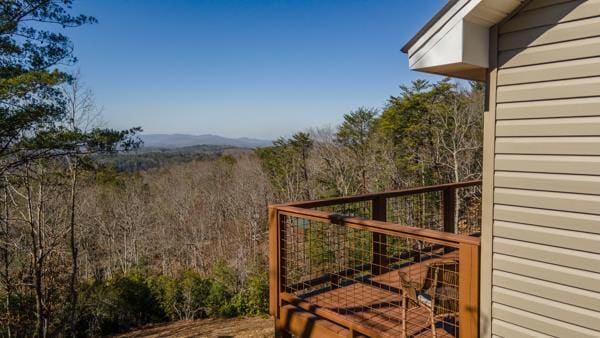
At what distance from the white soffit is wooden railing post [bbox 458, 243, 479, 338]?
1.31 metres

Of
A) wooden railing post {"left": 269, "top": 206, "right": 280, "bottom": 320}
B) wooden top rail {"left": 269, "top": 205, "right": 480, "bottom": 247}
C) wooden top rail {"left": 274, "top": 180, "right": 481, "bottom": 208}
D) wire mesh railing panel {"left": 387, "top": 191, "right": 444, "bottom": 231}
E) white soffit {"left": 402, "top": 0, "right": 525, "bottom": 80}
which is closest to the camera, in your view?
white soffit {"left": 402, "top": 0, "right": 525, "bottom": 80}

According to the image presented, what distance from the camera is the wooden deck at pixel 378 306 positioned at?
3.23 meters

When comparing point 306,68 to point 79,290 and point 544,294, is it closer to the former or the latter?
point 79,290

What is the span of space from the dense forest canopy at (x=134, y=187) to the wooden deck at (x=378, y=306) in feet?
25.8

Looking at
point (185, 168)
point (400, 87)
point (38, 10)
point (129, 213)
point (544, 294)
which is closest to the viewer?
point (544, 294)

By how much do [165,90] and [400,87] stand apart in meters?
19.5

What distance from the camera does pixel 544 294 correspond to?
2426mm

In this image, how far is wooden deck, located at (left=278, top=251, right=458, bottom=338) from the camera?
323 centimetres

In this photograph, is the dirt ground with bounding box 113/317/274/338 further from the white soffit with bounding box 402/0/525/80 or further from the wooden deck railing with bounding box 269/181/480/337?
the white soffit with bounding box 402/0/525/80

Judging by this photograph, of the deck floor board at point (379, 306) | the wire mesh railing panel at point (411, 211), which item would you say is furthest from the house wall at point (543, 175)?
the wire mesh railing panel at point (411, 211)

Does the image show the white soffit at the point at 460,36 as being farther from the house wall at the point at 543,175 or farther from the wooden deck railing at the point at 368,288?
the wooden deck railing at the point at 368,288

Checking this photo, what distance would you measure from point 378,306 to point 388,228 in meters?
1.23

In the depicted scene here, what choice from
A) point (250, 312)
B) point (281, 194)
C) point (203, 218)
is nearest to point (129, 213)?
point (203, 218)

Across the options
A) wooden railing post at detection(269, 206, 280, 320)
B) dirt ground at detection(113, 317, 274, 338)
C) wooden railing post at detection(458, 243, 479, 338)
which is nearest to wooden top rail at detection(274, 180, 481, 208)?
wooden railing post at detection(269, 206, 280, 320)
